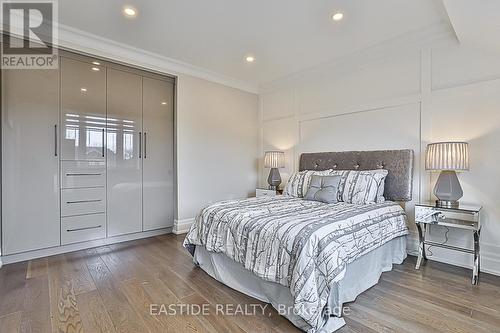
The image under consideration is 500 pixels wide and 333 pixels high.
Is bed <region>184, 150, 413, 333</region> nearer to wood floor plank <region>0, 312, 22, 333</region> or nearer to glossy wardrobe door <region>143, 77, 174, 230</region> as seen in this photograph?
wood floor plank <region>0, 312, 22, 333</region>

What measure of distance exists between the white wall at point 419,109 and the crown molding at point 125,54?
1.65 metres

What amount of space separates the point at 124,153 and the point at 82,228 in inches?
41.8

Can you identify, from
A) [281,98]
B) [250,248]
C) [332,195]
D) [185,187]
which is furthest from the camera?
[281,98]

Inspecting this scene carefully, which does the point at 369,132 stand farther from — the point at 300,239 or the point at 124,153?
the point at 124,153

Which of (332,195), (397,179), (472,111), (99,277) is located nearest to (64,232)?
(99,277)

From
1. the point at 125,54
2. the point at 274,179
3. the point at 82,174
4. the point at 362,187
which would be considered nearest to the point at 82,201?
the point at 82,174

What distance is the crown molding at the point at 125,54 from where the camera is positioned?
290cm

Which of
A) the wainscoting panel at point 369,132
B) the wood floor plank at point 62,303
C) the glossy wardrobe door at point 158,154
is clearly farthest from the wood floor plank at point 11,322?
the wainscoting panel at point 369,132

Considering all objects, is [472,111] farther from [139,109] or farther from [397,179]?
[139,109]

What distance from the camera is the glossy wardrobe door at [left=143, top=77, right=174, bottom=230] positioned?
3.66m

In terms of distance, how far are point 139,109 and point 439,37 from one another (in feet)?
12.3

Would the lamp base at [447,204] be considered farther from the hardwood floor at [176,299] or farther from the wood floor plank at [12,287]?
the wood floor plank at [12,287]

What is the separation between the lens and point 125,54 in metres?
3.32

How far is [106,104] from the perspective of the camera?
3.29 meters
